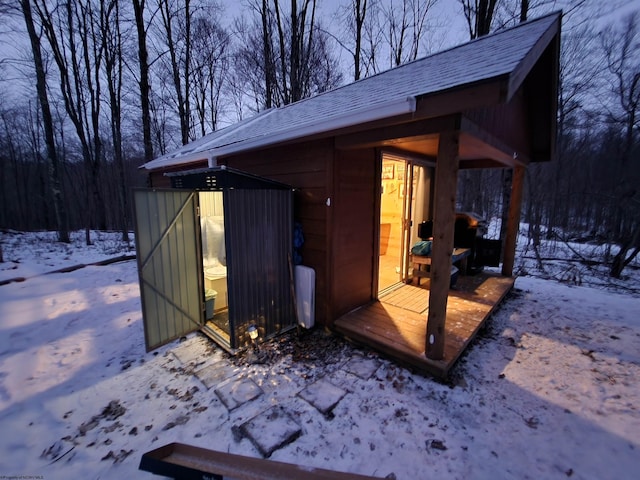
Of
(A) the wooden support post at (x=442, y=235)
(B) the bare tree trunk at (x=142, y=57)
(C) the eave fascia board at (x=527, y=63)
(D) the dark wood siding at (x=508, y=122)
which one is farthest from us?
(B) the bare tree trunk at (x=142, y=57)

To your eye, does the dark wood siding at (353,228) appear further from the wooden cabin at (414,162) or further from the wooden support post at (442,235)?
the wooden support post at (442,235)

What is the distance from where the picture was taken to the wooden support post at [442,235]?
2.37 meters

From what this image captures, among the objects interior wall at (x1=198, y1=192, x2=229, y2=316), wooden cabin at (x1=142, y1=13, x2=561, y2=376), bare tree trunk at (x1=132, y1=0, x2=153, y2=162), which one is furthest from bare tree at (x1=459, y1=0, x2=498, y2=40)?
bare tree trunk at (x1=132, y1=0, x2=153, y2=162)

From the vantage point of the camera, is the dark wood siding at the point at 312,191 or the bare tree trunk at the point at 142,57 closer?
the dark wood siding at the point at 312,191

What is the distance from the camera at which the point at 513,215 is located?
5230mm

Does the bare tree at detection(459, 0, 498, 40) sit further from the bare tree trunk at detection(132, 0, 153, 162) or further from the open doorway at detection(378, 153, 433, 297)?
the bare tree trunk at detection(132, 0, 153, 162)

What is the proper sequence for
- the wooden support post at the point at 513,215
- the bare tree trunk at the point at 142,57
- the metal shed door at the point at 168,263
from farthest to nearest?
1. the bare tree trunk at the point at 142,57
2. the wooden support post at the point at 513,215
3. the metal shed door at the point at 168,263

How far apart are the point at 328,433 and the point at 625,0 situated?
37.1ft

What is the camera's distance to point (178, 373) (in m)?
2.89

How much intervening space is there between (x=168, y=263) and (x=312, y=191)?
6.71 ft

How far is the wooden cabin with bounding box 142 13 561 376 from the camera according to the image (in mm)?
2342

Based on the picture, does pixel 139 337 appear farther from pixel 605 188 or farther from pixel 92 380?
pixel 605 188

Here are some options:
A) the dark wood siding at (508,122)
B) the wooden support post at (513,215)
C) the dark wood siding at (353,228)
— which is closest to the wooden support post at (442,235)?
the dark wood siding at (508,122)

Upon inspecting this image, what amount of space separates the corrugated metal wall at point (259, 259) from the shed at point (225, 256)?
1 cm
